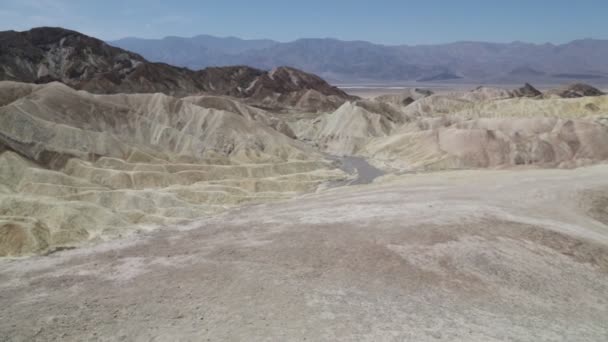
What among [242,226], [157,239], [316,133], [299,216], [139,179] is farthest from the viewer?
[316,133]

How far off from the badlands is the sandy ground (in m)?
0.10

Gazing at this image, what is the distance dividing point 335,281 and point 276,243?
6.06m

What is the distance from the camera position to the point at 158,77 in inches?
7426

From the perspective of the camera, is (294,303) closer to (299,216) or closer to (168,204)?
(299,216)

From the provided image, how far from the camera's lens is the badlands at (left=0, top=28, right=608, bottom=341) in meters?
19.5

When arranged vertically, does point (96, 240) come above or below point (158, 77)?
below

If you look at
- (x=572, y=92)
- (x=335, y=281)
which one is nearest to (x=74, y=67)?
(x=572, y=92)

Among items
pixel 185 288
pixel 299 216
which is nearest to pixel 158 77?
pixel 299 216

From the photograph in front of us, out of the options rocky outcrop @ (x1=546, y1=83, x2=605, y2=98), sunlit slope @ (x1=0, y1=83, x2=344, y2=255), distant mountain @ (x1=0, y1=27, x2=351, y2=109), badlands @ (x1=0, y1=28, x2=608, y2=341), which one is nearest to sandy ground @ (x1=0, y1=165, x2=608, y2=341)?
badlands @ (x1=0, y1=28, x2=608, y2=341)

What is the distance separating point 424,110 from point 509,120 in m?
78.8

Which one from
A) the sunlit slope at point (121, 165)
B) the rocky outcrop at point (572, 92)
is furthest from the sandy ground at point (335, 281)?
the rocky outcrop at point (572, 92)

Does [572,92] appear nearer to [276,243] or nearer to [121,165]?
[121,165]

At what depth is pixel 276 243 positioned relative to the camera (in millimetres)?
28328

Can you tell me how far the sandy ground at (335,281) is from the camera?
18.8 meters
